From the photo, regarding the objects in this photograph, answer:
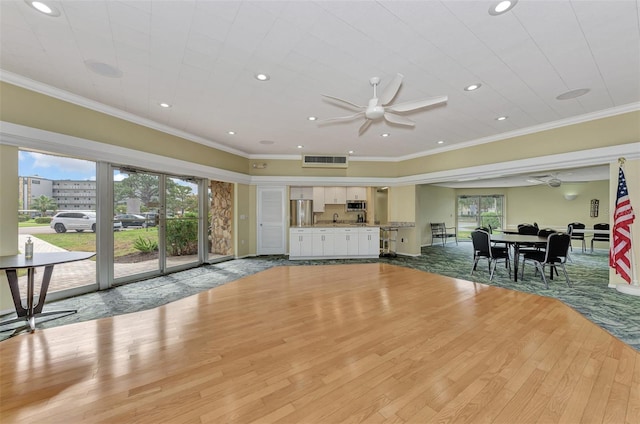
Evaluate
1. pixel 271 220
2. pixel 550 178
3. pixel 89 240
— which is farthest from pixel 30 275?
pixel 550 178

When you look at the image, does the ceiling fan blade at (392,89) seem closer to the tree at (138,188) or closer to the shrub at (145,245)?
the tree at (138,188)

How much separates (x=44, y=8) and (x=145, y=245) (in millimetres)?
3993

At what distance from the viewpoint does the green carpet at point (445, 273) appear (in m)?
3.06

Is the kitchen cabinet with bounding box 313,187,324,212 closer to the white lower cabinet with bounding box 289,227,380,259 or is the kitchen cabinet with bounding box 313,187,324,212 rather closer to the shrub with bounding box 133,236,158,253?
the white lower cabinet with bounding box 289,227,380,259

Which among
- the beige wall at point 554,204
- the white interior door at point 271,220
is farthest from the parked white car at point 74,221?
the beige wall at point 554,204

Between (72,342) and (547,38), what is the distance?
5.68 meters

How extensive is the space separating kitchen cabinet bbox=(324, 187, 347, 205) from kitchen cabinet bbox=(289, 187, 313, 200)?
1.83 ft

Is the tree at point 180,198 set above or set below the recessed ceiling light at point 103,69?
below

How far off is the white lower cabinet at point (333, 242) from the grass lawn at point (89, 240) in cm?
360

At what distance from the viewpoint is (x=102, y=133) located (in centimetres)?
413

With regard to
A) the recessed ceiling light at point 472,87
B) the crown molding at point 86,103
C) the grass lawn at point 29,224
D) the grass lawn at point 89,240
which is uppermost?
the recessed ceiling light at point 472,87

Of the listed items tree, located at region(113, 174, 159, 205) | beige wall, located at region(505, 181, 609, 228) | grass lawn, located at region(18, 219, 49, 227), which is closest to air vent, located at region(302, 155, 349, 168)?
tree, located at region(113, 174, 159, 205)

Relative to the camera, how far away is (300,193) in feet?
26.1

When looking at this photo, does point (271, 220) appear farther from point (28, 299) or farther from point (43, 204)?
point (28, 299)
